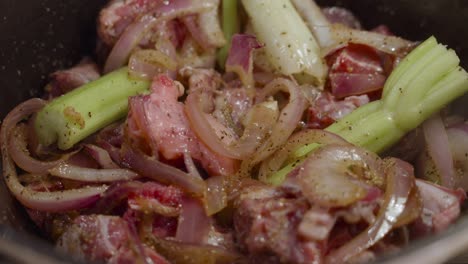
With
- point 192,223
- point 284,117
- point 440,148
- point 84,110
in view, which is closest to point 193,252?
point 192,223

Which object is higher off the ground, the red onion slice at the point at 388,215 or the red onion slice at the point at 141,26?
the red onion slice at the point at 141,26

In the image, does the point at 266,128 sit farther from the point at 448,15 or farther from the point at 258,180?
the point at 448,15

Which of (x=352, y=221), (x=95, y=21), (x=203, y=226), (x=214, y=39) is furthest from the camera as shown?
(x=95, y=21)

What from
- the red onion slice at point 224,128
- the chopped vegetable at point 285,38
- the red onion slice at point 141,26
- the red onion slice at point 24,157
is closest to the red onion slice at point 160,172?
the red onion slice at point 224,128

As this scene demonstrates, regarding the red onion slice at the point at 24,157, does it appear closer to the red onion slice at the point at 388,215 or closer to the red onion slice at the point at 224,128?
the red onion slice at the point at 224,128

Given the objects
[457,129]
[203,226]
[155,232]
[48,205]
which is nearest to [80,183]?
[48,205]

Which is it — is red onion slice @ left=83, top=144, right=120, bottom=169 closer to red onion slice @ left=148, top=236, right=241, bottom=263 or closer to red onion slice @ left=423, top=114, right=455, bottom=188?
red onion slice @ left=148, top=236, right=241, bottom=263
